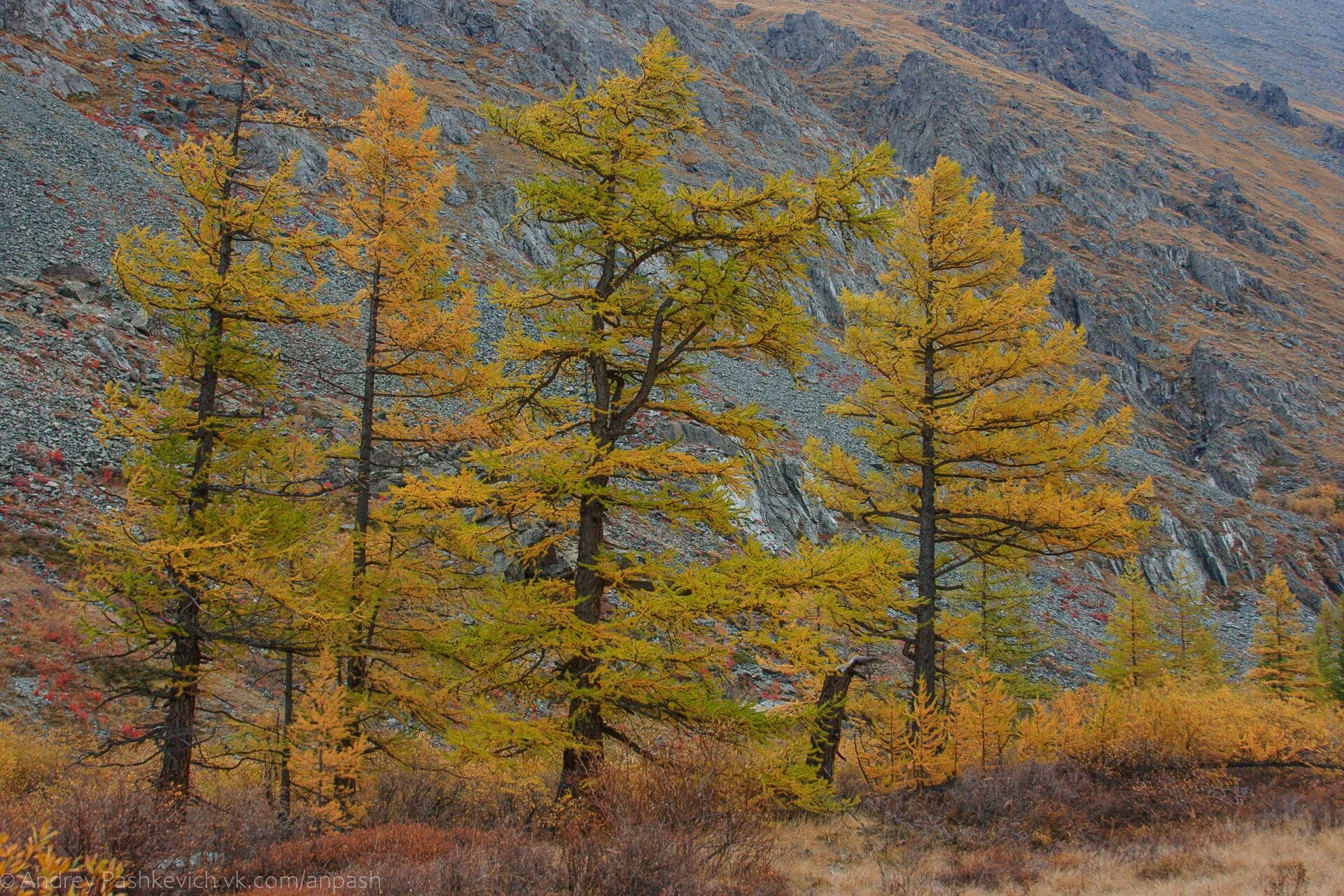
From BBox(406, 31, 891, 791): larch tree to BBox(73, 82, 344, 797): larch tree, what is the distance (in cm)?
298

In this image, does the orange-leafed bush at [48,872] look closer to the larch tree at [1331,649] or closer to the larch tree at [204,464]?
the larch tree at [204,464]

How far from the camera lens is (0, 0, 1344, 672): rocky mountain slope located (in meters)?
23.1

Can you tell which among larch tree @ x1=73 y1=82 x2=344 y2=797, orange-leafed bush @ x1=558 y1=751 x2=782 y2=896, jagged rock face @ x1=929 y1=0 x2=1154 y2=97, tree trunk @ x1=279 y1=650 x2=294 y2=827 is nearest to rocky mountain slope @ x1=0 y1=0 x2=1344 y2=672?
jagged rock face @ x1=929 y1=0 x2=1154 y2=97

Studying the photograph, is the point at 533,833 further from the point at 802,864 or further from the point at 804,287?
the point at 804,287

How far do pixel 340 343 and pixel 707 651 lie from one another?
24.0 metres

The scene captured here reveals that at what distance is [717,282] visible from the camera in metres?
6.65

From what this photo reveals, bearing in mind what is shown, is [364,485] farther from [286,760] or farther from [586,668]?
[586,668]

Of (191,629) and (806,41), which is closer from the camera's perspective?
(191,629)

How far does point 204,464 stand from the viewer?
27.5 feet

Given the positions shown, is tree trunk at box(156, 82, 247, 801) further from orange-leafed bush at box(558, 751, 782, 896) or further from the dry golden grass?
the dry golden grass

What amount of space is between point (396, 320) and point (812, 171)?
77.5 metres

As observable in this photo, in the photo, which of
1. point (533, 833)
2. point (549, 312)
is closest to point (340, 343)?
point (549, 312)

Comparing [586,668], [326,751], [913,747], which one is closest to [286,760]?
[326,751]

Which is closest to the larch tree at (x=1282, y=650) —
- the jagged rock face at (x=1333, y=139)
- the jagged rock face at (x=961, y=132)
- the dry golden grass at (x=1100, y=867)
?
the dry golden grass at (x=1100, y=867)
